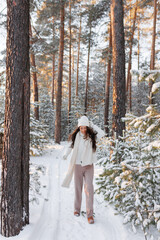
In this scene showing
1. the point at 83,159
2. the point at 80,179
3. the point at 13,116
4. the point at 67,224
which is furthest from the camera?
the point at 80,179

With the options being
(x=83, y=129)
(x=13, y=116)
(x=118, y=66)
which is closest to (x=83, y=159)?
(x=83, y=129)

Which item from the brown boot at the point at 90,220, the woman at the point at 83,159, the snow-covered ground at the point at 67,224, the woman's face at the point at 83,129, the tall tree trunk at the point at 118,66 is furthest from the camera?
the tall tree trunk at the point at 118,66

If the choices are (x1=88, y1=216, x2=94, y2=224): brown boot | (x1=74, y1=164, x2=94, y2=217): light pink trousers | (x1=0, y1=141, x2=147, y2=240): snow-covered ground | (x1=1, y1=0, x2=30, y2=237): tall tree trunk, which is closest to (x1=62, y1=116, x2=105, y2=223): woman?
(x1=74, y1=164, x2=94, y2=217): light pink trousers

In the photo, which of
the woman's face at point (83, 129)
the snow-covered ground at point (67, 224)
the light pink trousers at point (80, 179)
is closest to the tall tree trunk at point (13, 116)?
the snow-covered ground at point (67, 224)

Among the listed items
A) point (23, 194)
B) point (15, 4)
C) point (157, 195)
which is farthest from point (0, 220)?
point (15, 4)

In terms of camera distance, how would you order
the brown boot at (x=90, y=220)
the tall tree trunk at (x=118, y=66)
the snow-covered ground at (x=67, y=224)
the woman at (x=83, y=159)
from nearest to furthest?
1. the snow-covered ground at (x=67, y=224)
2. the brown boot at (x=90, y=220)
3. the woman at (x=83, y=159)
4. the tall tree trunk at (x=118, y=66)

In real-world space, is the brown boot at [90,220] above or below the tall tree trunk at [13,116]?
below

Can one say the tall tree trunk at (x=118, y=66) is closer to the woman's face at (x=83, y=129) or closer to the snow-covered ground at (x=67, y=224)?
the woman's face at (x=83, y=129)

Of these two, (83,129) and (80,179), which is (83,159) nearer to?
(80,179)

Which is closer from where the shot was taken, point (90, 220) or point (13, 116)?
point (13, 116)

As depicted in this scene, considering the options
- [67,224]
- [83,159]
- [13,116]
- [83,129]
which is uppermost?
[13,116]

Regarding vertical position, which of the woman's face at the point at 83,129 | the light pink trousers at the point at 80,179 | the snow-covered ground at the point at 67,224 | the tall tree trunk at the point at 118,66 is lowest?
the snow-covered ground at the point at 67,224

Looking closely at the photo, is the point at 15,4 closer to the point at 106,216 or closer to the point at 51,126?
the point at 106,216

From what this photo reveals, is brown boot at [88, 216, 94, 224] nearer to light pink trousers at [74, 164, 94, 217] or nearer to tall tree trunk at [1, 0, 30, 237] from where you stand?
light pink trousers at [74, 164, 94, 217]
